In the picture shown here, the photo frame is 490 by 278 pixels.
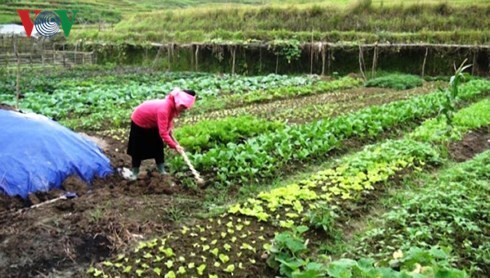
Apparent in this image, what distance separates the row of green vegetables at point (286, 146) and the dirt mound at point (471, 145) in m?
1.31

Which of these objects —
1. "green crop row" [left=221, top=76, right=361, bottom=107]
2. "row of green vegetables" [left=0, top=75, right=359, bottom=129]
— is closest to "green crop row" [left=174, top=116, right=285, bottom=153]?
"row of green vegetables" [left=0, top=75, right=359, bottom=129]

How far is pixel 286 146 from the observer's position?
8.73 meters

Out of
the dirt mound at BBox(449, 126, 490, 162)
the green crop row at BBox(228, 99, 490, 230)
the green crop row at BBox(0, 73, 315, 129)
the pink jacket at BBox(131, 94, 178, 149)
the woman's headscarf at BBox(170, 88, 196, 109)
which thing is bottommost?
the green crop row at BBox(0, 73, 315, 129)

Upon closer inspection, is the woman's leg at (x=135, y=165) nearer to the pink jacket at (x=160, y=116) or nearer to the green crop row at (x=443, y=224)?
the pink jacket at (x=160, y=116)

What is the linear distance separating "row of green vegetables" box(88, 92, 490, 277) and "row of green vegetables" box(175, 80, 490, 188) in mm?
930

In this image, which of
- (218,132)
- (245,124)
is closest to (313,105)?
(245,124)

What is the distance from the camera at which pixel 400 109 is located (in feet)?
40.7

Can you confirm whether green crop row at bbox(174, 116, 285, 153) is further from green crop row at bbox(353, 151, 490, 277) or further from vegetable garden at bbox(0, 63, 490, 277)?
green crop row at bbox(353, 151, 490, 277)

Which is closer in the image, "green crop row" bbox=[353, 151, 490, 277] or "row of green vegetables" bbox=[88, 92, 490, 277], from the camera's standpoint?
"row of green vegetables" bbox=[88, 92, 490, 277]

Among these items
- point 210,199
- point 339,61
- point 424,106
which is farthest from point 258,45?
point 210,199

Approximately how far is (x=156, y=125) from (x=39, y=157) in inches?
61.2

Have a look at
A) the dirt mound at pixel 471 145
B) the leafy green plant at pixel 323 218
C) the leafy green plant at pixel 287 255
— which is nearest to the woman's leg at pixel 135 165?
the leafy green plant at pixel 323 218

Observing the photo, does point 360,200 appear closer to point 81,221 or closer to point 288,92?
point 81,221

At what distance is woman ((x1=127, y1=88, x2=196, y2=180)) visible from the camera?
6.89 meters
